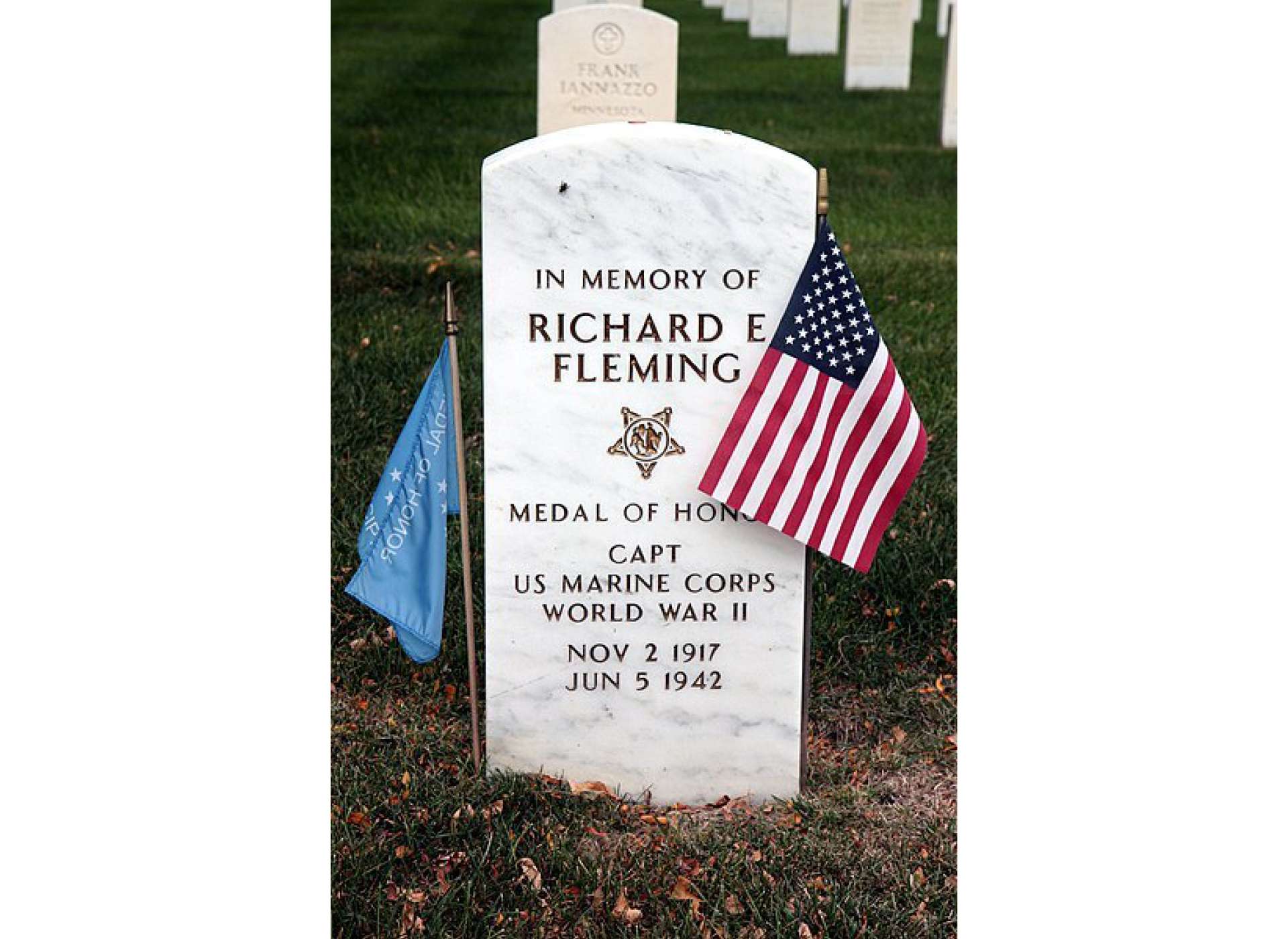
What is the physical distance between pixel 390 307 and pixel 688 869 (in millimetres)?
4980

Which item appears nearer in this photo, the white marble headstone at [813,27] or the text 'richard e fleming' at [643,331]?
the text 'richard e fleming' at [643,331]

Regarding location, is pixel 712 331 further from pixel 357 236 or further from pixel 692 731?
pixel 357 236

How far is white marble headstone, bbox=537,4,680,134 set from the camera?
10.4 meters

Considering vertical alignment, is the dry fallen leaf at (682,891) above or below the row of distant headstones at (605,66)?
below

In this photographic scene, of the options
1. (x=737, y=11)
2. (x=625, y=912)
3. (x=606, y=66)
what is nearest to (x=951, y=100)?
(x=606, y=66)

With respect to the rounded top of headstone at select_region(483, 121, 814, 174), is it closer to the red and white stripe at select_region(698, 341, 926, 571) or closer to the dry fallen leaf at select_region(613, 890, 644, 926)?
the red and white stripe at select_region(698, 341, 926, 571)

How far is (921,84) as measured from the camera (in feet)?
53.0

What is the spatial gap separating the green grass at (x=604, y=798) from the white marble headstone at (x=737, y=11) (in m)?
11.7

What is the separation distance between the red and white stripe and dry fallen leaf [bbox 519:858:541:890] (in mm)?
1140

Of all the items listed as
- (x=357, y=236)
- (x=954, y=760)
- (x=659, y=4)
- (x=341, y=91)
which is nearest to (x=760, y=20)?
(x=659, y=4)

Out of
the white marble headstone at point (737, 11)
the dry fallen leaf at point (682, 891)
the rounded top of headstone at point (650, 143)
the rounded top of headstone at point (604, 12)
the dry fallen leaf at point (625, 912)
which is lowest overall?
the dry fallen leaf at point (625, 912)

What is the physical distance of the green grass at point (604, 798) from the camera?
411 centimetres

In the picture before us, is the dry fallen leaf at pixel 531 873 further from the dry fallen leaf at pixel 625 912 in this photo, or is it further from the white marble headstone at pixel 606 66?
the white marble headstone at pixel 606 66

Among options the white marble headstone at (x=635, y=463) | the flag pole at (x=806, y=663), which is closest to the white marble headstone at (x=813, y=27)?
the flag pole at (x=806, y=663)
